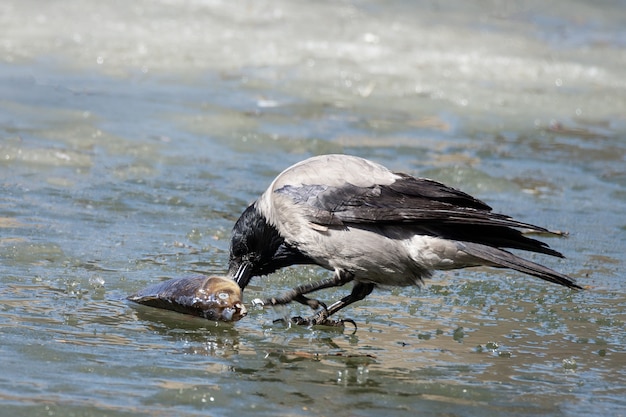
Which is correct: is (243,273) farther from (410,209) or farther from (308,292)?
(410,209)

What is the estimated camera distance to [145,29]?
40.5 ft

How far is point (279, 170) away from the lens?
8539 millimetres

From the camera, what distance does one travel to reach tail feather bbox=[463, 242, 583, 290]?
16.8 ft

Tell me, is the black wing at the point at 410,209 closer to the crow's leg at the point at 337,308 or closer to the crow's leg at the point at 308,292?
the crow's leg at the point at 308,292

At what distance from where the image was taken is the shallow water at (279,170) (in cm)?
448

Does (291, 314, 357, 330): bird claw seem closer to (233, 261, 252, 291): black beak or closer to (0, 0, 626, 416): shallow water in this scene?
(0, 0, 626, 416): shallow water

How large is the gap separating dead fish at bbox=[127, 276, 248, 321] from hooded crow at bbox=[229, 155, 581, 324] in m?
0.33

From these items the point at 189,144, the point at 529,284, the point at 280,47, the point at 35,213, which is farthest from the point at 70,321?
the point at 280,47

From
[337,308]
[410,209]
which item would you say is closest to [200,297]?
[337,308]

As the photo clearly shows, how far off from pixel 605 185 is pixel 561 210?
0.95 meters

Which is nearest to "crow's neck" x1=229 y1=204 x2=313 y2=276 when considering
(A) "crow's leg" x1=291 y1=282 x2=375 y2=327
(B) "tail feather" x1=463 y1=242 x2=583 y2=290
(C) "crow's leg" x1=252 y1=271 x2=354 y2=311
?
(C) "crow's leg" x1=252 y1=271 x2=354 y2=311

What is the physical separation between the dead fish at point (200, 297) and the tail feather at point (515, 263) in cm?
123

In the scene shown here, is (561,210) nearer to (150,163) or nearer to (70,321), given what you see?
(150,163)

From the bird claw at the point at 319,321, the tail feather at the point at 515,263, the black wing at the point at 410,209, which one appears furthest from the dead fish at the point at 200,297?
the tail feather at the point at 515,263
